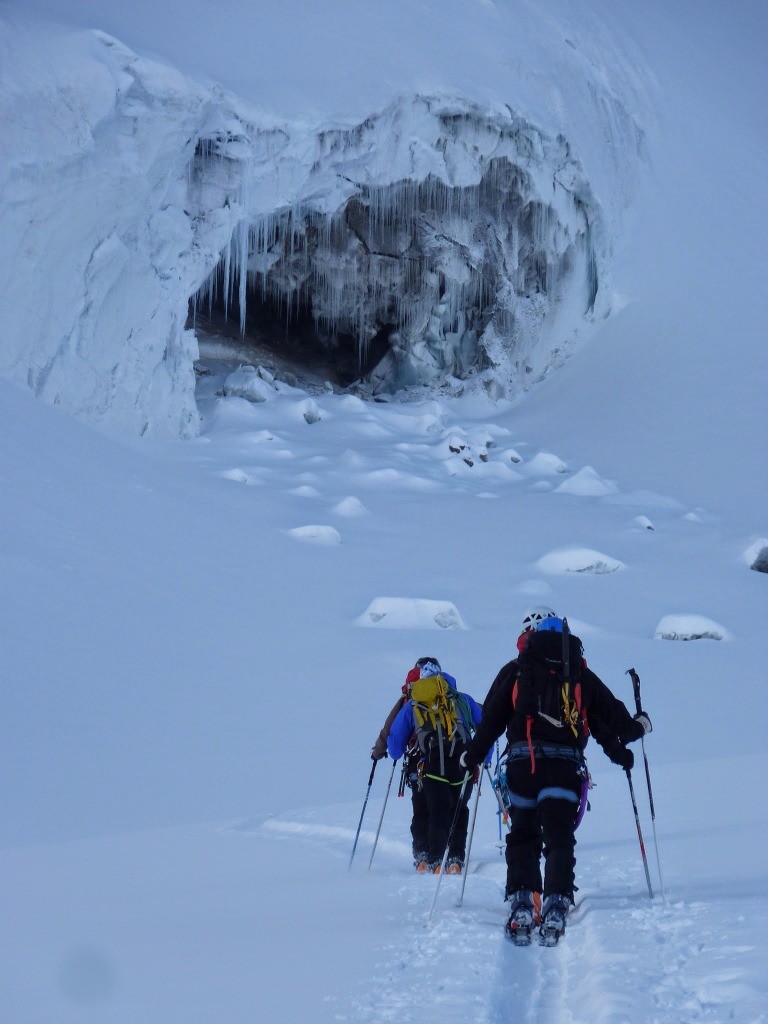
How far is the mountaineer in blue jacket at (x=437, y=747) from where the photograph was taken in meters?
5.11

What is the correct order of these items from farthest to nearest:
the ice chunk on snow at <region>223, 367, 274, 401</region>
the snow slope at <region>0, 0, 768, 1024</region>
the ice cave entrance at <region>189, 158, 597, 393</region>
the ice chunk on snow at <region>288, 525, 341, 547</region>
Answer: the ice cave entrance at <region>189, 158, 597, 393</region> < the ice chunk on snow at <region>223, 367, 274, 401</region> < the ice chunk on snow at <region>288, 525, 341, 547</region> < the snow slope at <region>0, 0, 768, 1024</region>

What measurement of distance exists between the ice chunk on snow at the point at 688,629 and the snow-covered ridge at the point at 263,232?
10.2m

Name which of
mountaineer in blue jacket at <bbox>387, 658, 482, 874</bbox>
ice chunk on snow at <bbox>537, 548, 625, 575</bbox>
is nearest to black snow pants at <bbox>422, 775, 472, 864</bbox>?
mountaineer in blue jacket at <bbox>387, 658, 482, 874</bbox>

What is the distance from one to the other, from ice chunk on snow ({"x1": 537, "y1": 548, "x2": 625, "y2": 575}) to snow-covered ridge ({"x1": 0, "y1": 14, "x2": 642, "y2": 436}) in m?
8.03

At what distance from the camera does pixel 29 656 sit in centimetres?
821

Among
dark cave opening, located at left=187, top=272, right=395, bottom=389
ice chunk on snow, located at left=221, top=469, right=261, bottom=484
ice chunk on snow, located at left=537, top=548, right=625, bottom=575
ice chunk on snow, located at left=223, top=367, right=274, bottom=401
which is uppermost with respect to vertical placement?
dark cave opening, located at left=187, top=272, right=395, bottom=389

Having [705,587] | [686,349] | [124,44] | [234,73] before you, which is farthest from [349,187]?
[705,587]

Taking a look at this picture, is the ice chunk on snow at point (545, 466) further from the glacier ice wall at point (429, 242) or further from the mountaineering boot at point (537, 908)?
the mountaineering boot at point (537, 908)

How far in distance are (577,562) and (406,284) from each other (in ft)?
48.7

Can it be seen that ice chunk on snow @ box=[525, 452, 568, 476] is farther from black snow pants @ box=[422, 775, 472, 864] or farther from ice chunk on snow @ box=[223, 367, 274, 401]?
black snow pants @ box=[422, 775, 472, 864]

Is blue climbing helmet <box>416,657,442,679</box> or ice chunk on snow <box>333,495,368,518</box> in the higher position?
ice chunk on snow <box>333,495,368,518</box>

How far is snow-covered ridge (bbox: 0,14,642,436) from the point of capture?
1503 centimetres

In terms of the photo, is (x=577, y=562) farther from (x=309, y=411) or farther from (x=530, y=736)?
(x=530, y=736)

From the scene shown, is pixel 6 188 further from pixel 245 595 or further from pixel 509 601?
pixel 509 601
